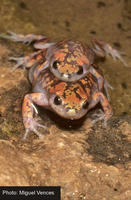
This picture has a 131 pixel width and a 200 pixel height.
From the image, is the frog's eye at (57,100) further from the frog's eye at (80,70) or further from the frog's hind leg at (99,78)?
the frog's hind leg at (99,78)

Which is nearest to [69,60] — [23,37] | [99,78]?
[99,78]

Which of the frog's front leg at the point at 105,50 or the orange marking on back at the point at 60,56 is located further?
the frog's front leg at the point at 105,50

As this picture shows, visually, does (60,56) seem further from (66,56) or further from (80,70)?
(80,70)

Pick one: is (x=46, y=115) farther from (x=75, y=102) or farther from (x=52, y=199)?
(x=52, y=199)

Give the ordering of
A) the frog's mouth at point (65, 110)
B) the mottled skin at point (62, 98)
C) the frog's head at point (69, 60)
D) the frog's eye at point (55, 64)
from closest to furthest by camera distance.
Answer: the frog's mouth at point (65, 110)
the mottled skin at point (62, 98)
the frog's head at point (69, 60)
the frog's eye at point (55, 64)

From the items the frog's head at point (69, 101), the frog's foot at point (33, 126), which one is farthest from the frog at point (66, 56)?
the frog's foot at point (33, 126)

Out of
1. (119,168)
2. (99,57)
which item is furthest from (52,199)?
(99,57)
